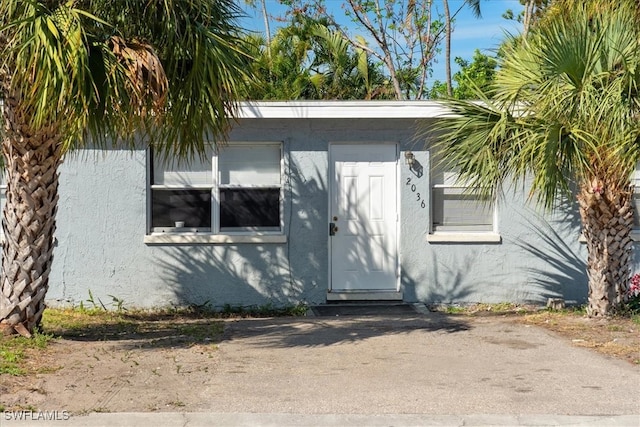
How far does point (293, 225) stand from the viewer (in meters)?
12.7

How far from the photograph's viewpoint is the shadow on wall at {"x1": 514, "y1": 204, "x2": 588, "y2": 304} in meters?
12.9

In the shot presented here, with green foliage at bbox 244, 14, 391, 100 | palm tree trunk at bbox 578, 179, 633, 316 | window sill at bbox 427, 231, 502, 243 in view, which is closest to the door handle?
window sill at bbox 427, 231, 502, 243

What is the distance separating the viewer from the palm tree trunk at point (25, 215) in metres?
8.83

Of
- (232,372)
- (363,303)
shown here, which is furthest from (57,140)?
(363,303)

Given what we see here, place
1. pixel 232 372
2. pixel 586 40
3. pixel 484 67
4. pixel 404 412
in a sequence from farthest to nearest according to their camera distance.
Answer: pixel 484 67, pixel 586 40, pixel 232 372, pixel 404 412

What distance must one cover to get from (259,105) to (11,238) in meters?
4.45

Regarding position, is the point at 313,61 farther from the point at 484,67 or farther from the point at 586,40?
the point at 586,40

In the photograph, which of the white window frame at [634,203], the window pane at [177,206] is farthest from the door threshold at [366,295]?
the white window frame at [634,203]

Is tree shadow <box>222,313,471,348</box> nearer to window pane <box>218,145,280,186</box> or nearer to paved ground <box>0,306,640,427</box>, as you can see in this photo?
paved ground <box>0,306,640,427</box>

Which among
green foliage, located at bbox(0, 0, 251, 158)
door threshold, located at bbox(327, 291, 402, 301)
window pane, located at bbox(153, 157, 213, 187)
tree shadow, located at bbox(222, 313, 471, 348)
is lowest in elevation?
tree shadow, located at bbox(222, 313, 471, 348)

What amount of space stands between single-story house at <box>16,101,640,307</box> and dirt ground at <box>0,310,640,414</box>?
965mm

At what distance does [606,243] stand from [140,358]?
6.16 meters

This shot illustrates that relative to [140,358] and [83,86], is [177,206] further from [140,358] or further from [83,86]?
[83,86]

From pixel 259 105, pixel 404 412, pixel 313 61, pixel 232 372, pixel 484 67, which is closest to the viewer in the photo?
pixel 404 412
